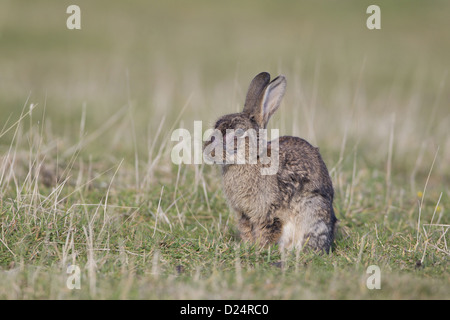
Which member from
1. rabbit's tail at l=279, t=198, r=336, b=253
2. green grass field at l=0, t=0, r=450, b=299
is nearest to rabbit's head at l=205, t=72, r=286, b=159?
rabbit's tail at l=279, t=198, r=336, b=253

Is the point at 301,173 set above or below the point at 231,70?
below

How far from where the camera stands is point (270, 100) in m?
5.99

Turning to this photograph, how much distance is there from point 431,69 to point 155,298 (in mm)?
18072

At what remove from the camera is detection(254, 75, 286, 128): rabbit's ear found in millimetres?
5898

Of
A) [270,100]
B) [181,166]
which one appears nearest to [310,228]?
[270,100]

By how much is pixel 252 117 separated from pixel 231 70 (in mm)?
13458

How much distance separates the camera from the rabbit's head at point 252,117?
5.63m

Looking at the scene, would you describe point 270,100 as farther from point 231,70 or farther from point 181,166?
point 231,70

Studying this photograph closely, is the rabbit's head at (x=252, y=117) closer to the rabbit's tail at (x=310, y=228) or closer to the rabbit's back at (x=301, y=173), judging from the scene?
the rabbit's back at (x=301, y=173)

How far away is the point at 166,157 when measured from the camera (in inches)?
323

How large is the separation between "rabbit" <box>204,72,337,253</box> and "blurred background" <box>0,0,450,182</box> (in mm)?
1312
